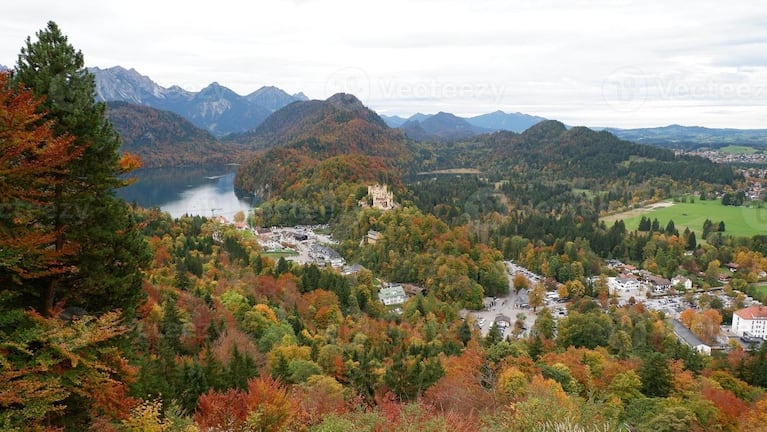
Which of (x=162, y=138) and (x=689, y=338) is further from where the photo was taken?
(x=162, y=138)

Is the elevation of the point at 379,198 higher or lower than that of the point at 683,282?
higher

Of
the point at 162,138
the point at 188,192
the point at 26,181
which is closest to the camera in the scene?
the point at 26,181

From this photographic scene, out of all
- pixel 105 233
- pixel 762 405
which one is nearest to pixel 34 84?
pixel 105 233

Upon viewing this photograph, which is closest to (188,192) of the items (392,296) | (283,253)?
(283,253)

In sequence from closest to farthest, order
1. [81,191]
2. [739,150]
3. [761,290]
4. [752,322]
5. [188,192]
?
[81,191], [752,322], [761,290], [188,192], [739,150]

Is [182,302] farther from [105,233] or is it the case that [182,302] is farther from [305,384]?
[105,233]

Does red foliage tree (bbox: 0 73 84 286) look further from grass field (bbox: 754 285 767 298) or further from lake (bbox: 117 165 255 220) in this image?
lake (bbox: 117 165 255 220)

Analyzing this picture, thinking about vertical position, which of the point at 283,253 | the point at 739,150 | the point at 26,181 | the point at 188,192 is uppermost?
the point at 26,181

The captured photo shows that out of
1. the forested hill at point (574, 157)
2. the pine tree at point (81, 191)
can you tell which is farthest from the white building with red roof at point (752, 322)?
the forested hill at point (574, 157)

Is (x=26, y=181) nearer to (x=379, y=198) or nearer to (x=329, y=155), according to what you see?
(x=379, y=198)
